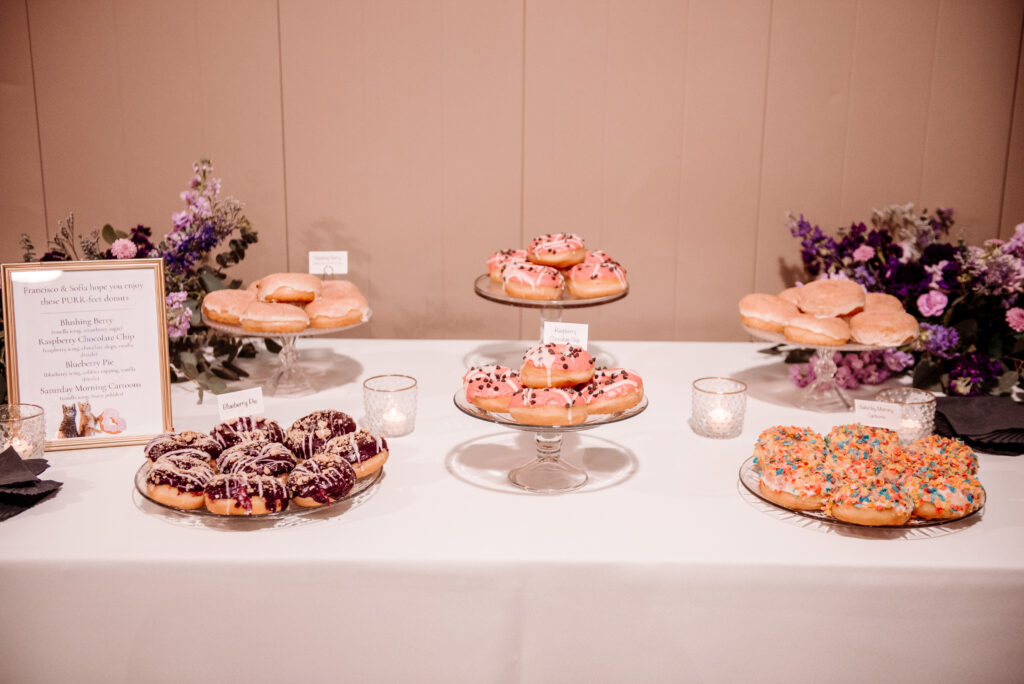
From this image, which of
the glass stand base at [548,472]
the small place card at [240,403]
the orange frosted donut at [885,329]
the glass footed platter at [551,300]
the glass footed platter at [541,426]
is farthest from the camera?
the glass footed platter at [551,300]

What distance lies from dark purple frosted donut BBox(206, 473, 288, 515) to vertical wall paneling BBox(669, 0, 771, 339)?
5.44 ft

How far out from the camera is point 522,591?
1.10 meters

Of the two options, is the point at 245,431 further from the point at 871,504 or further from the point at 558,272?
the point at 871,504

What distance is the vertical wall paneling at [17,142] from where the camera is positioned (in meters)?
2.32

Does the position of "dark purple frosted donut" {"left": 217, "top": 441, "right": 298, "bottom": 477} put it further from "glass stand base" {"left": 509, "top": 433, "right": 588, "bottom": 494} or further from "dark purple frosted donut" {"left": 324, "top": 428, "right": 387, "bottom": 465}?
"glass stand base" {"left": 509, "top": 433, "right": 588, "bottom": 494}

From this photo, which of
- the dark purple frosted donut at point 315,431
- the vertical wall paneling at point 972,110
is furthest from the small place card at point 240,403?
the vertical wall paneling at point 972,110

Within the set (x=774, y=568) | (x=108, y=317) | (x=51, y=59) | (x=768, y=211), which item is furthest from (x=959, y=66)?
(x=51, y=59)

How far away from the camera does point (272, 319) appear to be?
1.72 m

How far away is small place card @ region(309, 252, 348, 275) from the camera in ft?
7.06

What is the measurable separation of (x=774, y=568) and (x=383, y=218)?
172 cm

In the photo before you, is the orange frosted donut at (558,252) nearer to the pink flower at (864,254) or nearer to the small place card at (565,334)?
the small place card at (565,334)

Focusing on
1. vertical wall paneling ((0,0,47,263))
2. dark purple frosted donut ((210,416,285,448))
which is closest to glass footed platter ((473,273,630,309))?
dark purple frosted donut ((210,416,285,448))

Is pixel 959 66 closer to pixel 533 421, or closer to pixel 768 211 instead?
pixel 768 211

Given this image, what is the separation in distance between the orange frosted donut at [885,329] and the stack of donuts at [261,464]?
105cm
